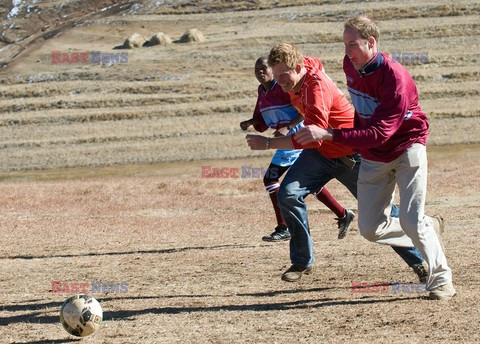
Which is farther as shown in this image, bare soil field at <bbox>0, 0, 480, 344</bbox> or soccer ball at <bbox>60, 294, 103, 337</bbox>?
bare soil field at <bbox>0, 0, 480, 344</bbox>

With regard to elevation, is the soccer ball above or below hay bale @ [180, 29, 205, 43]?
above

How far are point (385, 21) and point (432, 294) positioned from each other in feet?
183

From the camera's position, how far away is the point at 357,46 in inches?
279

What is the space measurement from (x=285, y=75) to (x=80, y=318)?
3.04 meters

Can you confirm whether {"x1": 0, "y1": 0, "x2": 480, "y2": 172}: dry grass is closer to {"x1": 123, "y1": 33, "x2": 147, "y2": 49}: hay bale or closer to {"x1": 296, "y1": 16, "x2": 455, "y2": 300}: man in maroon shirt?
{"x1": 123, "y1": 33, "x2": 147, "y2": 49}: hay bale

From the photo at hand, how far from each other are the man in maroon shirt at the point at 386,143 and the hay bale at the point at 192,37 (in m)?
52.2

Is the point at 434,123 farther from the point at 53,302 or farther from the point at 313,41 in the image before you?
the point at 53,302

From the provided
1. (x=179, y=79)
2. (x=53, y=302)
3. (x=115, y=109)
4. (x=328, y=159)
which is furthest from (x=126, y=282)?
(x=179, y=79)

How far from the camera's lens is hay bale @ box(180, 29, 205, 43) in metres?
59.1

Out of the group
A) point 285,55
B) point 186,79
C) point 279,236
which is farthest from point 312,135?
point 186,79

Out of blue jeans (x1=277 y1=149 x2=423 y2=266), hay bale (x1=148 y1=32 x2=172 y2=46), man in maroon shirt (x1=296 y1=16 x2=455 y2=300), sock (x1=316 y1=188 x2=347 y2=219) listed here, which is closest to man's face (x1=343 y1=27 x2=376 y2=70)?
man in maroon shirt (x1=296 y1=16 x2=455 y2=300)

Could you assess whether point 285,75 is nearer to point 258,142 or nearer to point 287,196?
point 258,142

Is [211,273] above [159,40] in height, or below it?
above

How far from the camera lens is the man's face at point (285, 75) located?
323 inches
